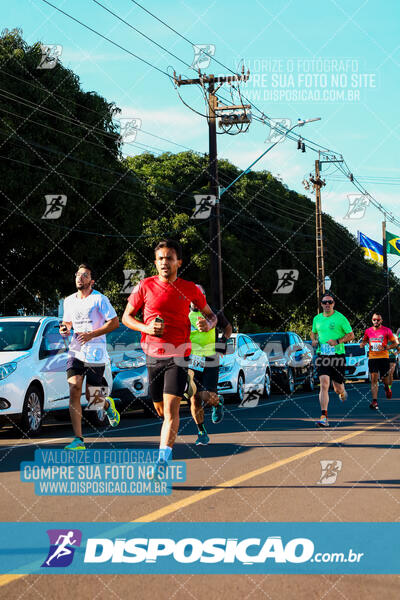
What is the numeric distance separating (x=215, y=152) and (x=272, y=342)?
5.66 meters

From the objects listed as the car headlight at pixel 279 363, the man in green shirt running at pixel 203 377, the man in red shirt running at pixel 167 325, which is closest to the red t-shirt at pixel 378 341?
the car headlight at pixel 279 363

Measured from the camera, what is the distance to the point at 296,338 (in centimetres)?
2752

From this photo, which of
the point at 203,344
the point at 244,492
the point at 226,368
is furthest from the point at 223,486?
the point at 226,368

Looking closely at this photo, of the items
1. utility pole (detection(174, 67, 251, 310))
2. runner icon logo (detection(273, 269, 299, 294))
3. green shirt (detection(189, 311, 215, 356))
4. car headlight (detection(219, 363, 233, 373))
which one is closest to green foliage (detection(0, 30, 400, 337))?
utility pole (detection(174, 67, 251, 310))

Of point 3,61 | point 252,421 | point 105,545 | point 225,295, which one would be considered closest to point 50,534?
point 105,545

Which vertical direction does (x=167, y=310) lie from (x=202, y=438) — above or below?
above

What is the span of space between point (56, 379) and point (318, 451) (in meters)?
4.83

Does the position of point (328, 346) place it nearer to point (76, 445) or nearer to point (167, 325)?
point (76, 445)

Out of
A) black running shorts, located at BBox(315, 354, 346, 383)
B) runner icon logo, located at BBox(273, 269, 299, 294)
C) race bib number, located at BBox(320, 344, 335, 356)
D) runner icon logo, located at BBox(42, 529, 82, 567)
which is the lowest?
runner icon logo, located at BBox(42, 529, 82, 567)

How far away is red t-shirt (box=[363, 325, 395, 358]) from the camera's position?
18750 millimetres

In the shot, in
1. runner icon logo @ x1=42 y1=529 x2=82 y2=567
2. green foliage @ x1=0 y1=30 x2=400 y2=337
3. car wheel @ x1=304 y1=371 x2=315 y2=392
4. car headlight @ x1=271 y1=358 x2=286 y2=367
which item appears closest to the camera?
runner icon logo @ x1=42 y1=529 x2=82 y2=567

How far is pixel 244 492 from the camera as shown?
7.83 m

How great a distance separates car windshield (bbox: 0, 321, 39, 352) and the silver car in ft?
20.7

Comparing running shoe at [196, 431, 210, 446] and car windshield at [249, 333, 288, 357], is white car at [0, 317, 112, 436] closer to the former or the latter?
running shoe at [196, 431, 210, 446]
